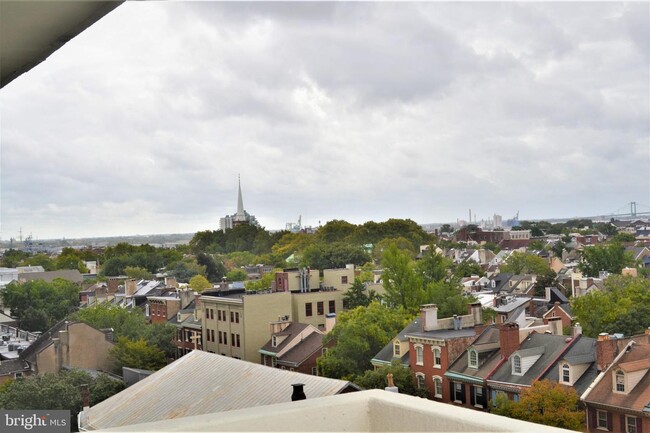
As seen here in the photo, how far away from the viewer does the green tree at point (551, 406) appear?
9.03 meters

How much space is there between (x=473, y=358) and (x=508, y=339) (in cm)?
60

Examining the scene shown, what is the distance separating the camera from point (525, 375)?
33.9 ft

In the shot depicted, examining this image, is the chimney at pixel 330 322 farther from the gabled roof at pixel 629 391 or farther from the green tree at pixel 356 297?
the gabled roof at pixel 629 391

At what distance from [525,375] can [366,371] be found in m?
2.91

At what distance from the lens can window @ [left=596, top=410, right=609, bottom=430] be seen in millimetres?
9065

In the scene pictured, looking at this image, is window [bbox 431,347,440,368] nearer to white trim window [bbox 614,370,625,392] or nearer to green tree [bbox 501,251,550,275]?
white trim window [bbox 614,370,625,392]

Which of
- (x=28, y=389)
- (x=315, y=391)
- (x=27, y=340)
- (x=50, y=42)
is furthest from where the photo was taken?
(x=27, y=340)

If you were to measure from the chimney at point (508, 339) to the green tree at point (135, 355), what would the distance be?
Answer: 759cm

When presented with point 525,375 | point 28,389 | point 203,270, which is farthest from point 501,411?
point 203,270

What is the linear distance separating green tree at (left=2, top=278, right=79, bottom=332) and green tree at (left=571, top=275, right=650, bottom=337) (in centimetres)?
1335

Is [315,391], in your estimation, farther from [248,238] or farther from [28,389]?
[248,238]

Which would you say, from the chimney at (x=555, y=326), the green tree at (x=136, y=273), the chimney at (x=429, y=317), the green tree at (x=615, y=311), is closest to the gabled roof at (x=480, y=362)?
the chimney at (x=429, y=317)

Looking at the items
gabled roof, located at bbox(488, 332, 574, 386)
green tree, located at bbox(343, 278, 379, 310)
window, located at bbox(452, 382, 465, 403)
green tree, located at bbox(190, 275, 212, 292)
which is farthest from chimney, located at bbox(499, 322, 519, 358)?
green tree, located at bbox(190, 275, 212, 292)

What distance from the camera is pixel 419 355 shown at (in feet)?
38.9
